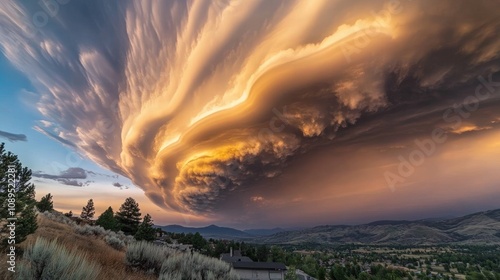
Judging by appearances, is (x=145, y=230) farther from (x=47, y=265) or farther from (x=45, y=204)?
(x=47, y=265)

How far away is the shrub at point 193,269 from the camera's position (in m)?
7.98

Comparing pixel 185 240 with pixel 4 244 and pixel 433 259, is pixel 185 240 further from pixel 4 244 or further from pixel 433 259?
pixel 433 259

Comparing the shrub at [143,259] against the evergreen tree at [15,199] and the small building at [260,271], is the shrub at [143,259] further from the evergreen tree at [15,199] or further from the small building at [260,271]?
the small building at [260,271]

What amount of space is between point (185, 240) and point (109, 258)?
3891 inches

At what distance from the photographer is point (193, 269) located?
8609 mm

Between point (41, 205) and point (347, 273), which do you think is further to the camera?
point (347, 273)

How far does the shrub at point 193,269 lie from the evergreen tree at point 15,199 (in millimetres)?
4684

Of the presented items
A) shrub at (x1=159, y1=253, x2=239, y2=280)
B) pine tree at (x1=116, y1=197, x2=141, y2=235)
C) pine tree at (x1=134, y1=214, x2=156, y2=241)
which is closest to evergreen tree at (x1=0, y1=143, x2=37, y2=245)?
shrub at (x1=159, y1=253, x2=239, y2=280)

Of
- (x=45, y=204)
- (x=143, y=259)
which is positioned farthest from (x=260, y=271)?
(x=143, y=259)

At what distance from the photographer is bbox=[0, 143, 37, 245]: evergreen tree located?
835 centimetres

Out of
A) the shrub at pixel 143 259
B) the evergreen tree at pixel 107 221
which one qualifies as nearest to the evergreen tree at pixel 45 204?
the evergreen tree at pixel 107 221

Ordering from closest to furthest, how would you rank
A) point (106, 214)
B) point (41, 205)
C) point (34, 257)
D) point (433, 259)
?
point (34, 257) → point (41, 205) → point (106, 214) → point (433, 259)

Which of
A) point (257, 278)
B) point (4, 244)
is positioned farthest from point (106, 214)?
point (4, 244)

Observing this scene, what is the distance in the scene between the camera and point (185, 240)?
322 ft
